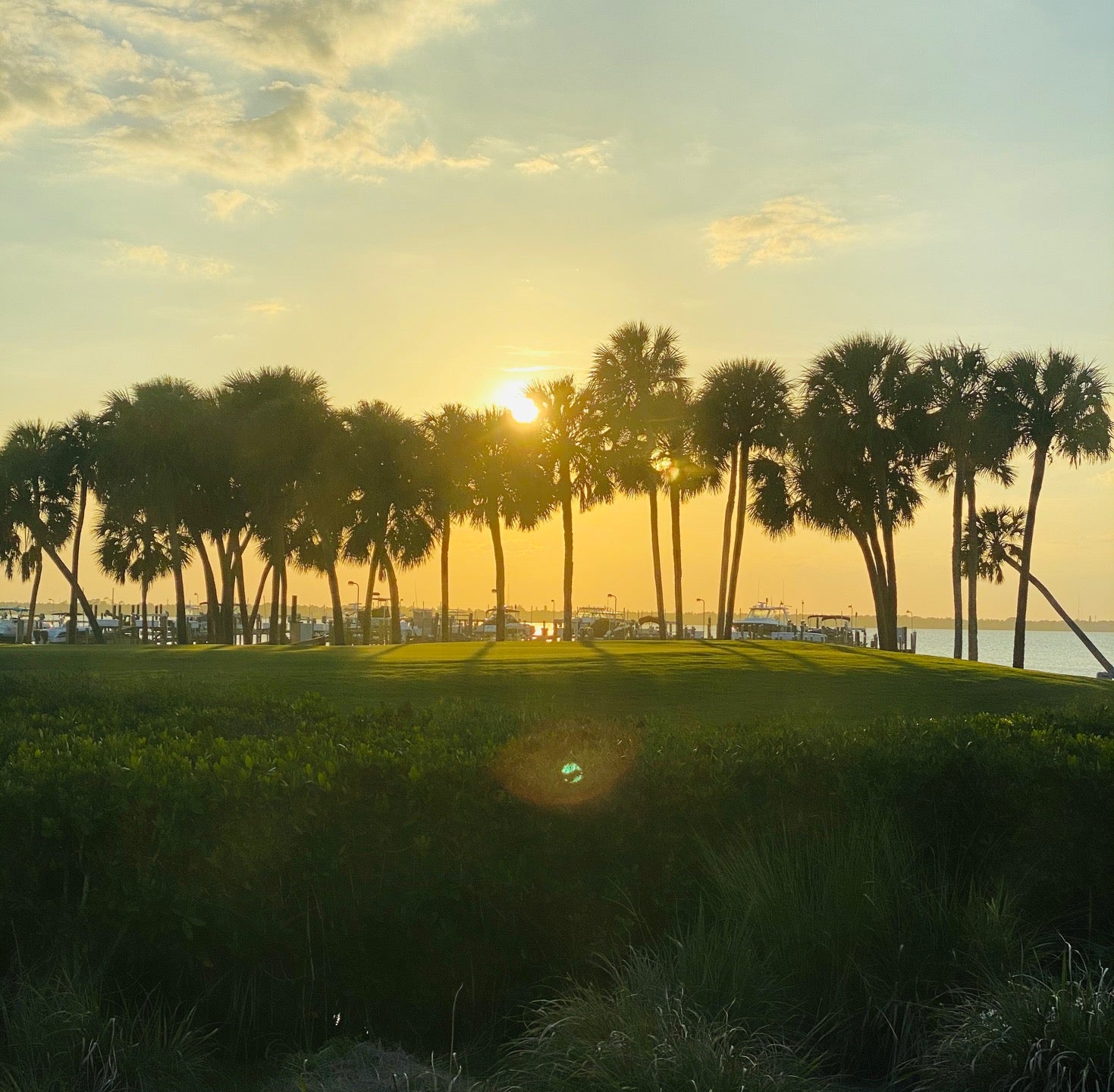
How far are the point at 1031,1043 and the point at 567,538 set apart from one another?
46258 millimetres

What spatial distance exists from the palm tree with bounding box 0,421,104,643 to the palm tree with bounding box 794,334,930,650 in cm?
3299

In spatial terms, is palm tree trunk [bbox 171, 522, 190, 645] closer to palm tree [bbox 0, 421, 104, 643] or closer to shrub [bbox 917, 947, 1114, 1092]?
palm tree [bbox 0, 421, 104, 643]

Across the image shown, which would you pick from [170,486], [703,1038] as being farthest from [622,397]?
[703,1038]

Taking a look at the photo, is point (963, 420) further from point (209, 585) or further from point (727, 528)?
point (209, 585)

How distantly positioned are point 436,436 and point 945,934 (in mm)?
48613

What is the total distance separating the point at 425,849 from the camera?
18.4 feet

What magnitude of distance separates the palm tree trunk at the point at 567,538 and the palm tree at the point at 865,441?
36.5 ft

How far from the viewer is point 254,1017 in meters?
5.43

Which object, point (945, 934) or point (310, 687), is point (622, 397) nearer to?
point (310, 687)

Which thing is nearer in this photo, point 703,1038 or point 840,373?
point 703,1038

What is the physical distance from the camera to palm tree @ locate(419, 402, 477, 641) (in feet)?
172

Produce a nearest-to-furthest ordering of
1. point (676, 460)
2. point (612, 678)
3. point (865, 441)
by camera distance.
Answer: point (612, 678) → point (865, 441) → point (676, 460)

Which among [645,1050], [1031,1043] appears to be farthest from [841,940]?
[645,1050]

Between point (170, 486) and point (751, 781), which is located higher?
point (170, 486)
